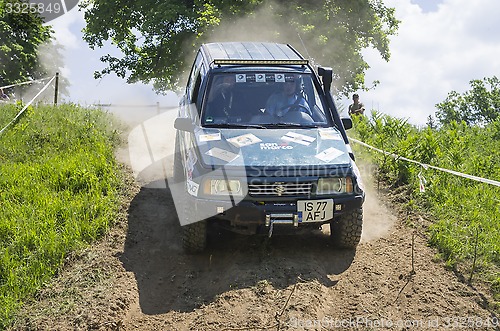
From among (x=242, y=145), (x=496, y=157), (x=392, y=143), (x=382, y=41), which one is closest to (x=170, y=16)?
(x=382, y=41)

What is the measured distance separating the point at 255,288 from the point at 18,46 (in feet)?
104

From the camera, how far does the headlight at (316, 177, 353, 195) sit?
588 cm

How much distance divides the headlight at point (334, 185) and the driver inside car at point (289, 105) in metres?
1.13

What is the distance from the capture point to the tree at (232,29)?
59.7ft

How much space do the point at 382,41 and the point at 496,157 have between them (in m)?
14.5

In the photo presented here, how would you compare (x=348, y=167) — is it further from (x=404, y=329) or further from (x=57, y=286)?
(x=57, y=286)

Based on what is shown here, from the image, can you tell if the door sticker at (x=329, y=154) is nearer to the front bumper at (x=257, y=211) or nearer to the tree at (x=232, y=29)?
the front bumper at (x=257, y=211)

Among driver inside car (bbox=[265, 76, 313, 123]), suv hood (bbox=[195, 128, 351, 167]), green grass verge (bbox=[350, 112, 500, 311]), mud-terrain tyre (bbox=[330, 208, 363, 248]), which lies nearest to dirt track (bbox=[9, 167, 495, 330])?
mud-terrain tyre (bbox=[330, 208, 363, 248])

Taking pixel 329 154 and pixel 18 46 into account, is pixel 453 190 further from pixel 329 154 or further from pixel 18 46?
pixel 18 46

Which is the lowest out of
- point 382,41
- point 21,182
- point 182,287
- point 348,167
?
point 182,287

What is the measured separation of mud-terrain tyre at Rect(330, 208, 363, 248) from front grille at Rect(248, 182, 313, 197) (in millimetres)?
777

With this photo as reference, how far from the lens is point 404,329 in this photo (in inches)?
197

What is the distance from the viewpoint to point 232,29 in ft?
59.9

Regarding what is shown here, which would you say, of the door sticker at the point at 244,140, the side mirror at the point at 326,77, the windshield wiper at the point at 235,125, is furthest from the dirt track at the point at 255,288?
the side mirror at the point at 326,77
